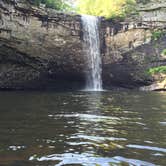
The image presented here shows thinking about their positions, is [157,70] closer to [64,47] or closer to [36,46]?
[64,47]

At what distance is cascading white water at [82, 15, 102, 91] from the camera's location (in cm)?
3762

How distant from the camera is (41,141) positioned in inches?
360

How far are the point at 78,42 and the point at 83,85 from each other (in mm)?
5220

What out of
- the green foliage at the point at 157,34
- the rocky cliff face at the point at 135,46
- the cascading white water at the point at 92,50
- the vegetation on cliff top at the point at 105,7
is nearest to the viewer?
the cascading white water at the point at 92,50

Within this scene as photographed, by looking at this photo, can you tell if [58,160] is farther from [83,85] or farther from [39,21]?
[83,85]

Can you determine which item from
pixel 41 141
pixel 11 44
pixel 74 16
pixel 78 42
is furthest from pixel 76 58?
pixel 41 141

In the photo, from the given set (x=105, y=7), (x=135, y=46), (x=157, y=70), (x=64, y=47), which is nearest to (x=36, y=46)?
(x=64, y=47)

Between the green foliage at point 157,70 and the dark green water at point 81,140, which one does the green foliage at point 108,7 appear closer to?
the green foliage at point 157,70

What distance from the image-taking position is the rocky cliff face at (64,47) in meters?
33.3

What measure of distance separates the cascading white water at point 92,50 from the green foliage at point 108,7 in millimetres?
2509

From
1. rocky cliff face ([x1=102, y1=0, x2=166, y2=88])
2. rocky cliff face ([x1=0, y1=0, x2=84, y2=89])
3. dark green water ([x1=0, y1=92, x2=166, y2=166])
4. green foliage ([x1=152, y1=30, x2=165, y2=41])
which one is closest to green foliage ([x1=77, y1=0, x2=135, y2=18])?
rocky cliff face ([x1=102, y1=0, x2=166, y2=88])

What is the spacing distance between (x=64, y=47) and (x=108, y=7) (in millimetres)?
9128

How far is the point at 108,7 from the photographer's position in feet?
139

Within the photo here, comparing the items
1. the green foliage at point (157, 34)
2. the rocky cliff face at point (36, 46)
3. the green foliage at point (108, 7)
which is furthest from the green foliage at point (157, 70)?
the rocky cliff face at point (36, 46)
